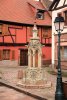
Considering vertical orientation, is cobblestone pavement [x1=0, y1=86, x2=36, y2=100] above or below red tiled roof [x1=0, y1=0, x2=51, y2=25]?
below

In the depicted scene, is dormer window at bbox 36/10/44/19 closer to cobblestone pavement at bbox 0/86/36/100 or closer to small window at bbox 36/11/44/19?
small window at bbox 36/11/44/19

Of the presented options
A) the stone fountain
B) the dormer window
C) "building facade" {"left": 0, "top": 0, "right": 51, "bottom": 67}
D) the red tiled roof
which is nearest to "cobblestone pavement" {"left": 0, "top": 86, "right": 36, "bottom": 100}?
the stone fountain

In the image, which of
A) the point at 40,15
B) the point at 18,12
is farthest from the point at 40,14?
the point at 18,12

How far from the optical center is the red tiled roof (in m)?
36.7

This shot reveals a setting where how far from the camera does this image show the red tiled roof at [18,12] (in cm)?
3669

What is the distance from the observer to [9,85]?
60.7 feet

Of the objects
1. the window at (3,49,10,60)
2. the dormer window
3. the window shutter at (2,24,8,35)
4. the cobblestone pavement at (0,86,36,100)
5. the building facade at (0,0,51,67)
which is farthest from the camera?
the dormer window

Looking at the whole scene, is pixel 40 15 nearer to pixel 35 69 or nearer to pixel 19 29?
pixel 19 29

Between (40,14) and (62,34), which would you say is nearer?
(62,34)

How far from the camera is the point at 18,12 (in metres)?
38.5

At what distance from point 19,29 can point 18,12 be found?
243cm

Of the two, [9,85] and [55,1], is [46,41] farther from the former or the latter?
[9,85]

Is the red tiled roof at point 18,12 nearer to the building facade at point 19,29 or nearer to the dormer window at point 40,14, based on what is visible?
the building facade at point 19,29

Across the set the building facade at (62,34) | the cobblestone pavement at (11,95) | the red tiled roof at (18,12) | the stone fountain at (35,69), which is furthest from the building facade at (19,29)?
the cobblestone pavement at (11,95)
